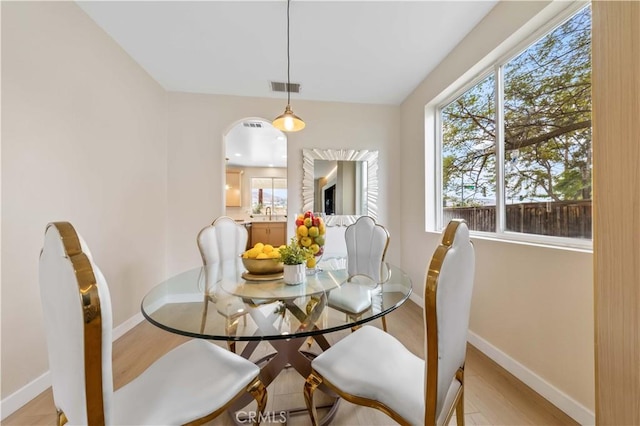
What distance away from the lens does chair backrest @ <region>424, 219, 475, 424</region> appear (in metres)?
0.72

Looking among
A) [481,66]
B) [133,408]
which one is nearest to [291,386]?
[133,408]

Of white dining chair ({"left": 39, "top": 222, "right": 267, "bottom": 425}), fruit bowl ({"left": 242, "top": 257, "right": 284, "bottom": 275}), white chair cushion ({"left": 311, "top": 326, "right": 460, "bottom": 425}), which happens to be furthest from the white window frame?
white dining chair ({"left": 39, "top": 222, "right": 267, "bottom": 425})

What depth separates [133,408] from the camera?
827mm

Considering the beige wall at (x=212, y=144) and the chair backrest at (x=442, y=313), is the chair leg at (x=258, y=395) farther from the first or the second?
the beige wall at (x=212, y=144)

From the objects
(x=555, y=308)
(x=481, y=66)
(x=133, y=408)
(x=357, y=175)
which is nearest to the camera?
(x=133, y=408)

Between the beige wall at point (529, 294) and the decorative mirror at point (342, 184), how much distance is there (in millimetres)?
1263

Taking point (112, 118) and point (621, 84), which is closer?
point (621, 84)

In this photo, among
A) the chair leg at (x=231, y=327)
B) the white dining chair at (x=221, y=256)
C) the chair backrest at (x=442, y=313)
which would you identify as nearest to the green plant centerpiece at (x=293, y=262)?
the white dining chair at (x=221, y=256)

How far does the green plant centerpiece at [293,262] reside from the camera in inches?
54.2

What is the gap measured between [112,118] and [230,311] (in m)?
2.17

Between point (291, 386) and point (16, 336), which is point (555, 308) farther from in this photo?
point (16, 336)

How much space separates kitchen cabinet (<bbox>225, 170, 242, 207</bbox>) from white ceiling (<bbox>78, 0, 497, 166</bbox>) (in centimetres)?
422

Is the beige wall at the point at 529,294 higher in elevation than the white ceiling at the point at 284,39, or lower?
lower

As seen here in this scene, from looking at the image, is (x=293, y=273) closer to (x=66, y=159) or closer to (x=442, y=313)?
(x=442, y=313)
